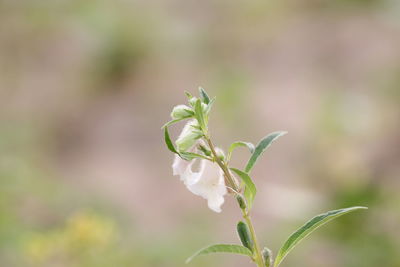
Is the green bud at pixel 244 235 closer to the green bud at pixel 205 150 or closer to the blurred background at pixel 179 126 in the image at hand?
the green bud at pixel 205 150

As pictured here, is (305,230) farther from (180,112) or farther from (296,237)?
(180,112)

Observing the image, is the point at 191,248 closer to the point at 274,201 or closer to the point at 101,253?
the point at 101,253

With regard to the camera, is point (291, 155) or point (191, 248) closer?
point (191, 248)

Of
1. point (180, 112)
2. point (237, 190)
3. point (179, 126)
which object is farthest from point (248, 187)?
point (179, 126)

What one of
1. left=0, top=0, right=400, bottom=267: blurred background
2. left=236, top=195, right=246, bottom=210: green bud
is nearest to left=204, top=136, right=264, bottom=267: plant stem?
left=236, top=195, right=246, bottom=210: green bud

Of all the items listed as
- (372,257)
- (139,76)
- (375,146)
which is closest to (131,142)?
(139,76)

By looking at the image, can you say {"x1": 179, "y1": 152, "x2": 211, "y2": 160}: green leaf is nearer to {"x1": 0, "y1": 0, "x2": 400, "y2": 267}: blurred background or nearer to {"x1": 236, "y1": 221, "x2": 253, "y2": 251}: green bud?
{"x1": 236, "y1": 221, "x2": 253, "y2": 251}: green bud

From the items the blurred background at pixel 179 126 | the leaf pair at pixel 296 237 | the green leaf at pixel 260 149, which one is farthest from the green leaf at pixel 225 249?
the blurred background at pixel 179 126
